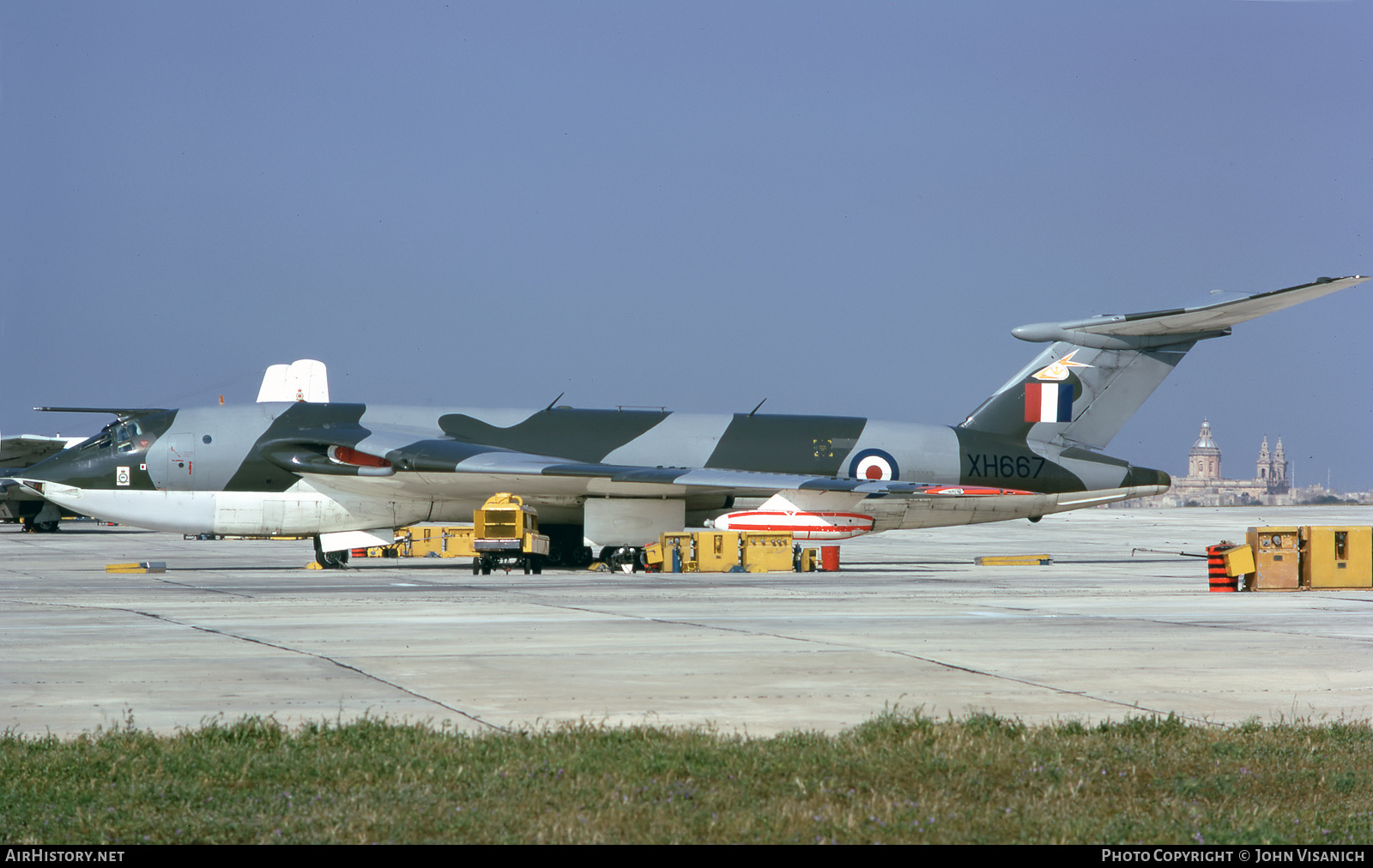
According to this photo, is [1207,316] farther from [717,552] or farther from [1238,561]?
[717,552]

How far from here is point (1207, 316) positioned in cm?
2575

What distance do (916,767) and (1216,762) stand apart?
1551 millimetres

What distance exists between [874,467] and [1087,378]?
16.7 feet

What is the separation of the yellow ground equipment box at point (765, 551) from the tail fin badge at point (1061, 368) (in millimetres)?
7291

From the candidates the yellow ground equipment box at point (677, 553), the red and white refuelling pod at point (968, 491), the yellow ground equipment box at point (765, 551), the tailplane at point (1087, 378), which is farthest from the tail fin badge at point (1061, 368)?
the yellow ground equipment box at point (677, 553)

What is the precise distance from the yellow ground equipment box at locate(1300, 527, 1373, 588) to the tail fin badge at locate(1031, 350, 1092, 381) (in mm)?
7945

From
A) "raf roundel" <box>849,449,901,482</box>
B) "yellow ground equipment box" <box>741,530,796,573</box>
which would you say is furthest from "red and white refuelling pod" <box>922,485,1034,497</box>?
"yellow ground equipment box" <box>741,530,796,573</box>

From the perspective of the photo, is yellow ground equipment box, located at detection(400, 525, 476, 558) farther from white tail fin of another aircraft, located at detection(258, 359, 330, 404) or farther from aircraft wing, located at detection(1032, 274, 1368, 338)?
white tail fin of another aircraft, located at detection(258, 359, 330, 404)

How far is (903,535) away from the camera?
59.2 metres

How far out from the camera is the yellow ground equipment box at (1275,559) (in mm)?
20078

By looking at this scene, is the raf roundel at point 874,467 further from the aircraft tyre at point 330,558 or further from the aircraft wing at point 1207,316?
the aircraft tyre at point 330,558

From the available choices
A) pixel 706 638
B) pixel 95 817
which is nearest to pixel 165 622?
pixel 706 638

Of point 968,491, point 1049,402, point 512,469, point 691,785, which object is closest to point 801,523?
point 968,491

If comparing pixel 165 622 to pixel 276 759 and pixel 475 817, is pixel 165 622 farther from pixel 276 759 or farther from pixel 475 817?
pixel 475 817
